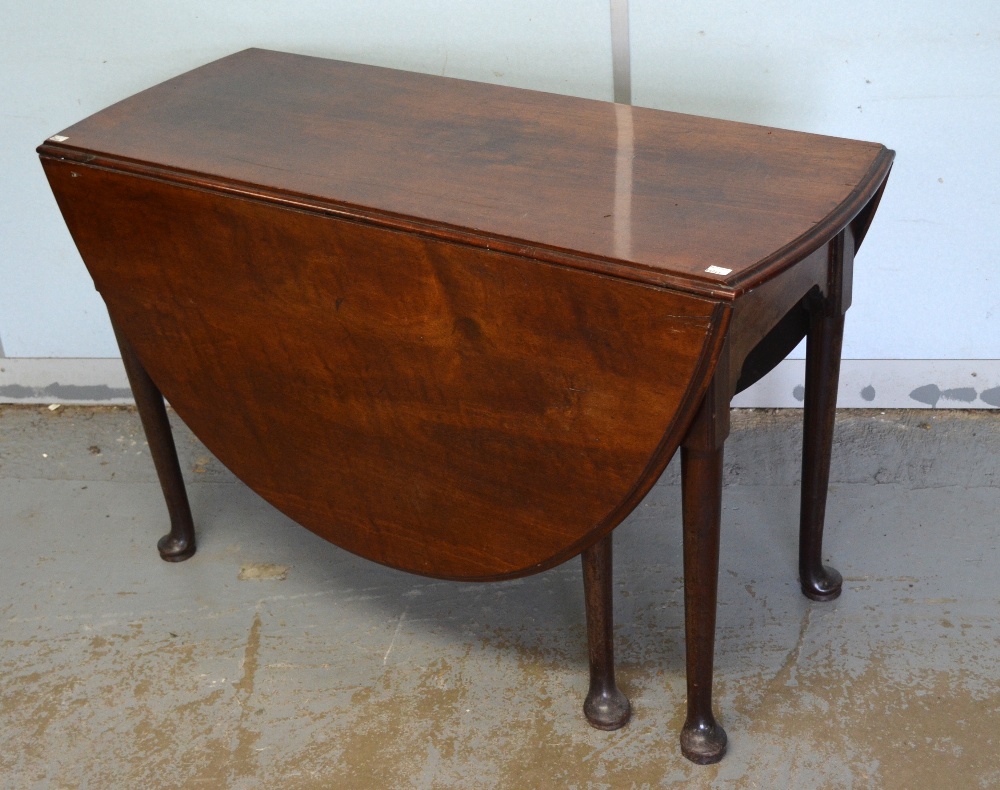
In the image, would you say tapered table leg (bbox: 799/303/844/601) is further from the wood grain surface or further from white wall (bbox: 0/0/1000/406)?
white wall (bbox: 0/0/1000/406)

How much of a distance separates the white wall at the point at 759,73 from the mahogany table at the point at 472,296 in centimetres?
31

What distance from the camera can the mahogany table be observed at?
52.0 inches

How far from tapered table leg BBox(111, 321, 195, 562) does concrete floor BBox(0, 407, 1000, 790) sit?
4 centimetres

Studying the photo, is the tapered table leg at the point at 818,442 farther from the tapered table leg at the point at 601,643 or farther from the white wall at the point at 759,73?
the white wall at the point at 759,73

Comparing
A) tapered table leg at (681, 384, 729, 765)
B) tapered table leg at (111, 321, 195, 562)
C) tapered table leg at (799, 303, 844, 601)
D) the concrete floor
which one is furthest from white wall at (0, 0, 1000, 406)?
tapered table leg at (681, 384, 729, 765)

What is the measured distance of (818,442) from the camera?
1826 millimetres

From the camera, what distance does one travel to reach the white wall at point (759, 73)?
6.77ft

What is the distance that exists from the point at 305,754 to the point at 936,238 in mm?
1582

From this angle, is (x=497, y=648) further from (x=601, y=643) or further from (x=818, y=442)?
(x=818, y=442)

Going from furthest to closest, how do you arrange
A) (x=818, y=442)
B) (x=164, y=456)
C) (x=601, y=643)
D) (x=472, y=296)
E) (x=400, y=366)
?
(x=164, y=456) < (x=818, y=442) < (x=601, y=643) < (x=400, y=366) < (x=472, y=296)

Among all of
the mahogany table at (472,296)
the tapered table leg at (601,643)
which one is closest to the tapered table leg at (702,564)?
the mahogany table at (472,296)

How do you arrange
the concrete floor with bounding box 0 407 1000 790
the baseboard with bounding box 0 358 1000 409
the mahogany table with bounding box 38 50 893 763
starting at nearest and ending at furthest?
1. the mahogany table with bounding box 38 50 893 763
2. the concrete floor with bounding box 0 407 1000 790
3. the baseboard with bounding box 0 358 1000 409

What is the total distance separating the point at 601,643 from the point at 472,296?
0.60 m

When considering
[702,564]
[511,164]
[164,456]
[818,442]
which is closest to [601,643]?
[702,564]
